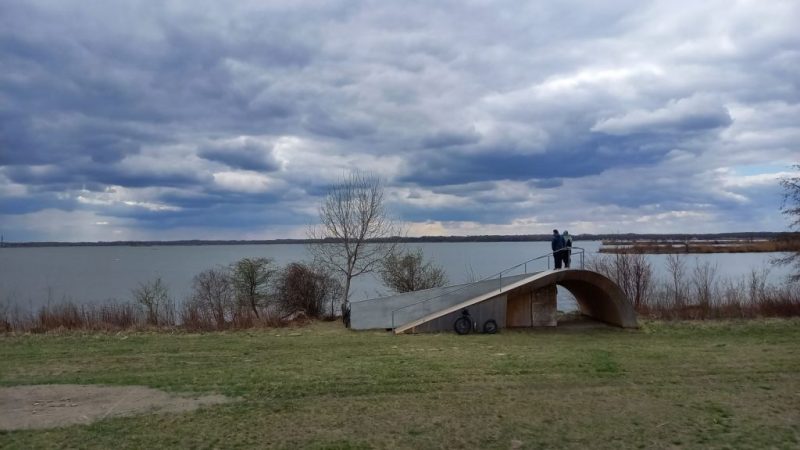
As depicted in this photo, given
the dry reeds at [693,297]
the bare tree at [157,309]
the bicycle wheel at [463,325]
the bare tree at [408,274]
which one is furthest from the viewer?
the bare tree at [408,274]

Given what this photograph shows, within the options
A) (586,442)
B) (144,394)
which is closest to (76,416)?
(144,394)

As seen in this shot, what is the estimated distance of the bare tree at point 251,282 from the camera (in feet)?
84.0

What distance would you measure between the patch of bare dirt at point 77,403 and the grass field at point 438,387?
38cm

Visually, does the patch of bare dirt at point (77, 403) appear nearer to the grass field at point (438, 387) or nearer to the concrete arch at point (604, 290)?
the grass field at point (438, 387)

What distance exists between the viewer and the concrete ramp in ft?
63.1

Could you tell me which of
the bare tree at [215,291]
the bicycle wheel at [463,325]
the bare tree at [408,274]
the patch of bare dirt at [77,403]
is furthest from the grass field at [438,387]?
the bare tree at [408,274]

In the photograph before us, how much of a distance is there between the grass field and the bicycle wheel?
51.6 inches

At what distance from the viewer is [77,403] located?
923cm

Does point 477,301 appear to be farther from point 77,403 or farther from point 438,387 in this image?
point 77,403

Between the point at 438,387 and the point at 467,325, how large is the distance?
27.6 feet

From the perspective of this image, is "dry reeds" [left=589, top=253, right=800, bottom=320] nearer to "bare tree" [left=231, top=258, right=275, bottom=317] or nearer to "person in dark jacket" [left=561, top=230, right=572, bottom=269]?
"person in dark jacket" [left=561, top=230, right=572, bottom=269]

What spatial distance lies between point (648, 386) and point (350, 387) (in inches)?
193

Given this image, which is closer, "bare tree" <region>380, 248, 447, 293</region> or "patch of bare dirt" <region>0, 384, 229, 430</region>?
"patch of bare dirt" <region>0, 384, 229, 430</region>

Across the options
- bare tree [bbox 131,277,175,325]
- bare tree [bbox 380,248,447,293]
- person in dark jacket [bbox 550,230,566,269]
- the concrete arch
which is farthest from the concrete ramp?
bare tree [bbox 131,277,175,325]
